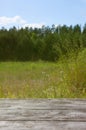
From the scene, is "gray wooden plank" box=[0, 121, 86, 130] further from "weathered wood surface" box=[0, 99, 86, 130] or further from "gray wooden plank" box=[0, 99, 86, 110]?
"gray wooden plank" box=[0, 99, 86, 110]

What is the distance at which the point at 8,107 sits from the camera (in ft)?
3.72

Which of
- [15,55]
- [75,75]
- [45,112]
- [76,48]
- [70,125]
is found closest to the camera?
[70,125]

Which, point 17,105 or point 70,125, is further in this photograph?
point 17,105

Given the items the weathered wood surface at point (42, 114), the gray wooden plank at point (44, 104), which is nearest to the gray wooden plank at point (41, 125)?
the weathered wood surface at point (42, 114)

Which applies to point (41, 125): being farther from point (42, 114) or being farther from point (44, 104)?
point (44, 104)

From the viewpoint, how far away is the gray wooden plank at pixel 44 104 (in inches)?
44.4

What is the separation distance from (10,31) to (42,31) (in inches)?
92.1

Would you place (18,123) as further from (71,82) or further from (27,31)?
(27,31)

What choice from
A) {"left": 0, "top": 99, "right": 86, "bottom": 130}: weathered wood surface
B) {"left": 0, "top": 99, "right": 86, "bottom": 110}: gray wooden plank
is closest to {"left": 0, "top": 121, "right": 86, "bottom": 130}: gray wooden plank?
{"left": 0, "top": 99, "right": 86, "bottom": 130}: weathered wood surface

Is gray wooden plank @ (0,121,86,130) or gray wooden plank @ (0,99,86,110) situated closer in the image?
gray wooden plank @ (0,121,86,130)

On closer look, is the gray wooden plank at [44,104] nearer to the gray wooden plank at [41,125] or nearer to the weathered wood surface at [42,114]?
the weathered wood surface at [42,114]

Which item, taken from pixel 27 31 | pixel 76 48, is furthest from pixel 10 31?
pixel 76 48

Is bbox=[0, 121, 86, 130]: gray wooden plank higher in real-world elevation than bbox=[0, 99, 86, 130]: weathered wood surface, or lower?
lower

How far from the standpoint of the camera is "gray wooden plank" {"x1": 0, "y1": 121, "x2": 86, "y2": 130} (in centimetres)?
94
